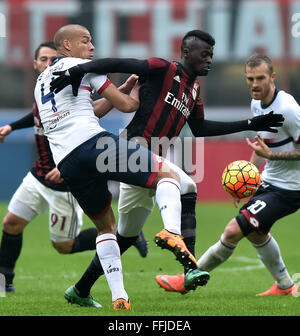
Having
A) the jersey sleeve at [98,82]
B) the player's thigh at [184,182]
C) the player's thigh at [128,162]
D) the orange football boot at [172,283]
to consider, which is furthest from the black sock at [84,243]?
the jersey sleeve at [98,82]

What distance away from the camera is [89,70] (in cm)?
613

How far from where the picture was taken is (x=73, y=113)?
6309 mm

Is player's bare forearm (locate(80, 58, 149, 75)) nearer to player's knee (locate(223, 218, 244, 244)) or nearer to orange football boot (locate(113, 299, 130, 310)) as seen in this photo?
orange football boot (locate(113, 299, 130, 310))

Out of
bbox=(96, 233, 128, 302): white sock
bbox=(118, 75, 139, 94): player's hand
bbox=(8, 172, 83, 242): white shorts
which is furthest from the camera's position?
bbox=(8, 172, 83, 242): white shorts

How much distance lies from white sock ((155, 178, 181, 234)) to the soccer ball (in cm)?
103

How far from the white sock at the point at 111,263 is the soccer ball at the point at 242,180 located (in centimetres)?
121

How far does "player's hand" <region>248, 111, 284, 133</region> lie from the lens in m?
7.04

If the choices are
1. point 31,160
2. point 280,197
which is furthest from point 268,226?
point 31,160

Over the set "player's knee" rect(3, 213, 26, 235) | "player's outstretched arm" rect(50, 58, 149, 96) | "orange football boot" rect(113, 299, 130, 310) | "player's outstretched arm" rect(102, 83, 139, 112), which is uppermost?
"player's outstretched arm" rect(50, 58, 149, 96)

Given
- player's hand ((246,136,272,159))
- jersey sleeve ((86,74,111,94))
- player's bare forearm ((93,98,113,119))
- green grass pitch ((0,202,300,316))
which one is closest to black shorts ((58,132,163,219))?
jersey sleeve ((86,74,111,94))

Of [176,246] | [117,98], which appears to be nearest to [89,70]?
[117,98]

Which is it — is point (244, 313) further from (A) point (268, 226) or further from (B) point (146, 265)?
(B) point (146, 265)

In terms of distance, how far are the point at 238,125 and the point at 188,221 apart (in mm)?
1113

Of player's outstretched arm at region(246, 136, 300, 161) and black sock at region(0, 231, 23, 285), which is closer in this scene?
player's outstretched arm at region(246, 136, 300, 161)
